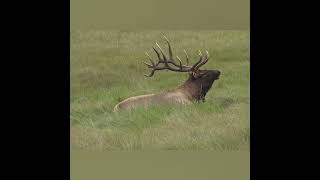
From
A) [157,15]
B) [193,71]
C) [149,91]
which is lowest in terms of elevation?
[149,91]

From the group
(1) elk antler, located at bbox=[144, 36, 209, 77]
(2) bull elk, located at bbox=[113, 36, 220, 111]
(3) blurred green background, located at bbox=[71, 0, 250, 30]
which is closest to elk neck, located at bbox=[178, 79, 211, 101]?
(2) bull elk, located at bbox=[113, 36, 220, 111]

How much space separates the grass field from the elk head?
4 centimetres

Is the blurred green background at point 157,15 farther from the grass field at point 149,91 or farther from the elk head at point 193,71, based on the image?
the elk head at point 193,71

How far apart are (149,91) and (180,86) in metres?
0.27

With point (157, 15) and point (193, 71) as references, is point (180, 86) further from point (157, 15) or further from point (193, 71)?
point (157, 15)

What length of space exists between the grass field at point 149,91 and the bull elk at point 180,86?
0.14 ft

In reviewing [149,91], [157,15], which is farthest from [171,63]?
[157,15]

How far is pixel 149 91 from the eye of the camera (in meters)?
5.55

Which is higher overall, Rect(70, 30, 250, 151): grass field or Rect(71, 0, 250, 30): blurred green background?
Rect(71, 0, 250, 30): blurred green background

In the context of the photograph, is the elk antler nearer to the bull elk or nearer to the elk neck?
the bull elk

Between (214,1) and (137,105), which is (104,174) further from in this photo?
(214,1)

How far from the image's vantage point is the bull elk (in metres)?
5.54

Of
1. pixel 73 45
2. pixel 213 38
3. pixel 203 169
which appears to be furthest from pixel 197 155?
pixel 73 45

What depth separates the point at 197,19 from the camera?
553 cm
